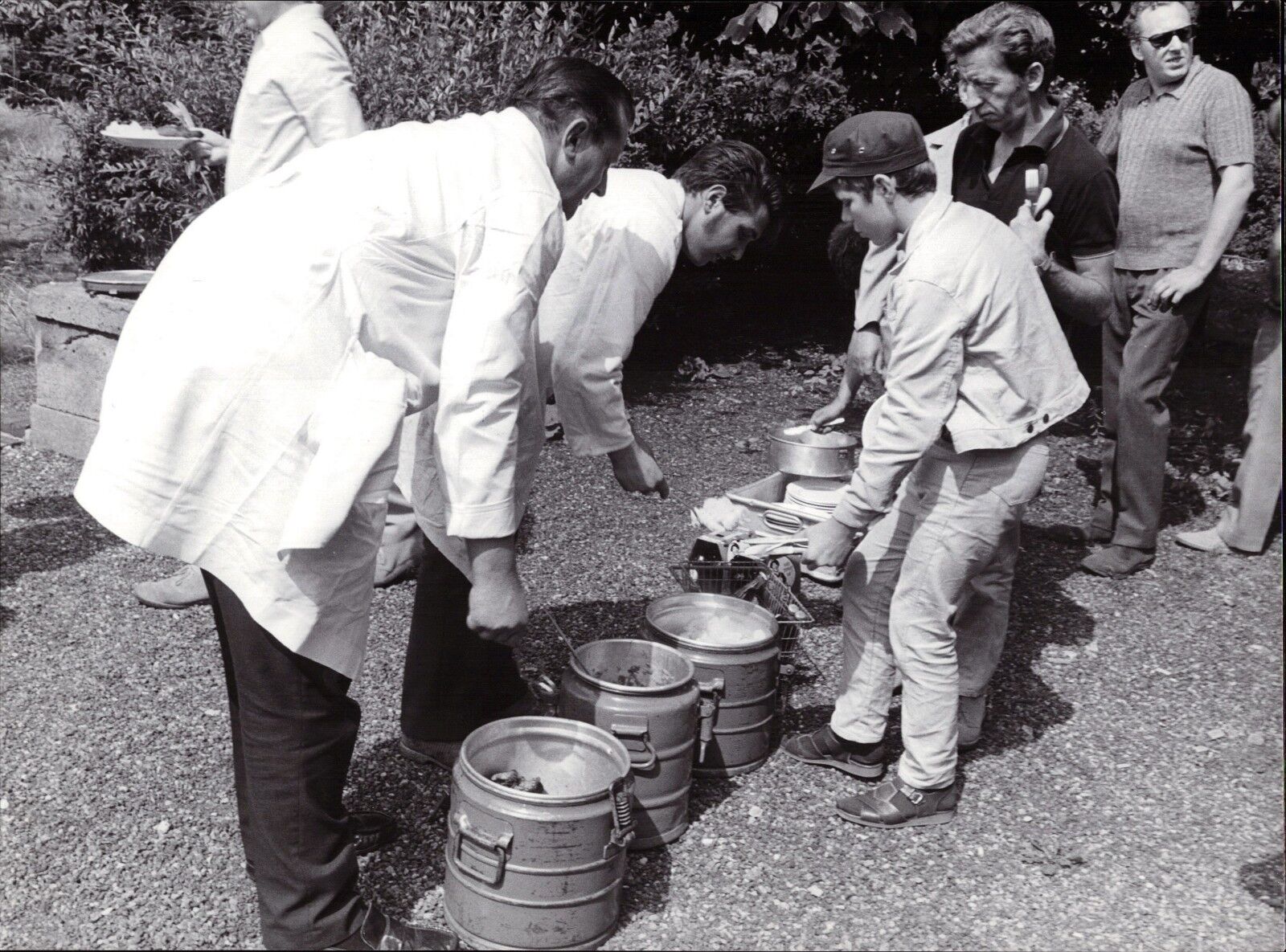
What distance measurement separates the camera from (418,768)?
3982 mm

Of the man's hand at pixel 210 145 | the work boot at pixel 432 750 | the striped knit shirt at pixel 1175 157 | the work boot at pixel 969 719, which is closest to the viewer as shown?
the work boot at pixel 432 750

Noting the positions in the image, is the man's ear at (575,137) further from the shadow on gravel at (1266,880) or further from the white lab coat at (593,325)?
the shadow on gravel at (1266,880)

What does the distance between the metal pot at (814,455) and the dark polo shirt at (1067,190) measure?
1129 millimetres

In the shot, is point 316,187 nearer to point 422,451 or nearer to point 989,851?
point 422,451

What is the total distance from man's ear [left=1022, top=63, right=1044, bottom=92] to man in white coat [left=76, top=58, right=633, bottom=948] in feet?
8.64

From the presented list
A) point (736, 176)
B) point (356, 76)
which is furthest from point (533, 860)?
point (356, 76)

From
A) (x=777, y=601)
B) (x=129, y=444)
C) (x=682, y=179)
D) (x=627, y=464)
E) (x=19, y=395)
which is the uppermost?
(x=682, y=179)

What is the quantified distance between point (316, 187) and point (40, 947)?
2.04 meters

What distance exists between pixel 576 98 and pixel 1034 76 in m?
2.52

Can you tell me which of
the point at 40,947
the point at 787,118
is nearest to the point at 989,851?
the point at 40,947

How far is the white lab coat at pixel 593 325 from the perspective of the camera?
11.9 ft

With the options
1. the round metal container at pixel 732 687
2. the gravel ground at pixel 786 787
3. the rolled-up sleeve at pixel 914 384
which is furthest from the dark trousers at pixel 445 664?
the rolled-up sleeve at pixel 914 384

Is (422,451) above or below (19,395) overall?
above

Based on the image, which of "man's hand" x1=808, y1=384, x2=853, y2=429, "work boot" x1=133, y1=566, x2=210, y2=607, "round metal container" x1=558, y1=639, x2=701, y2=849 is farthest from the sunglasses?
"work boot" x1=133, y1=566, x2=210, y2=607
